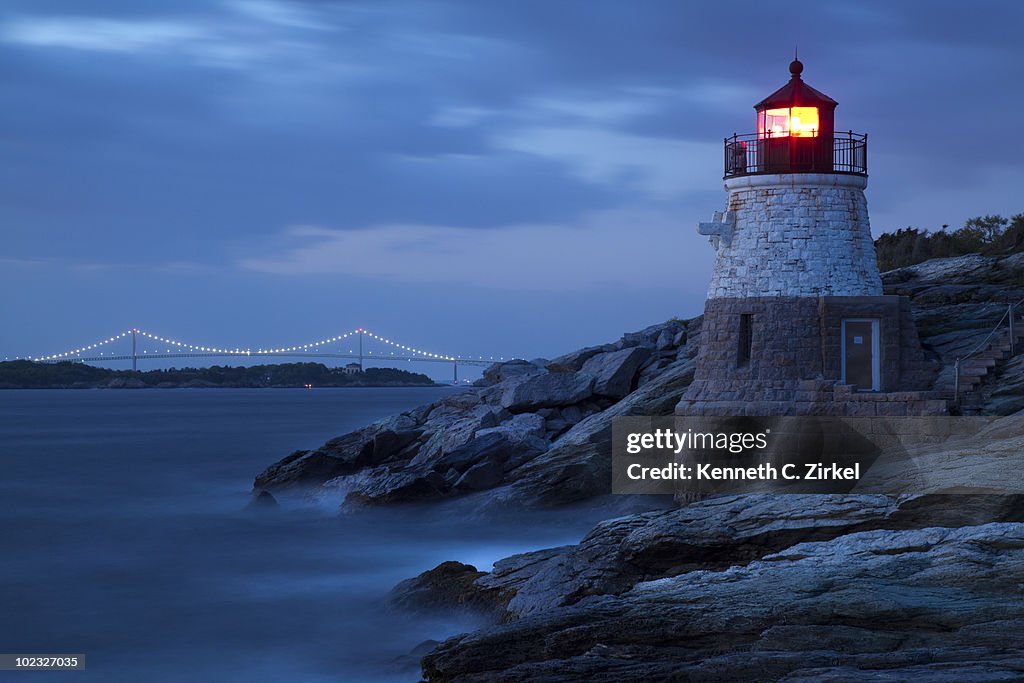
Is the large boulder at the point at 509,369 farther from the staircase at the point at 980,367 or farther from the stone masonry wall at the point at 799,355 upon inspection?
the staircase at the point at 980,367

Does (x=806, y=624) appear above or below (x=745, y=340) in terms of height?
below

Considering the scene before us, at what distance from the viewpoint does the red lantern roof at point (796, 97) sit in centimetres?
1645

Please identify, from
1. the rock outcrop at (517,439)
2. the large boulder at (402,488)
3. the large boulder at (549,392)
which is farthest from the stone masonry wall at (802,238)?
the large boulder at (402,488)

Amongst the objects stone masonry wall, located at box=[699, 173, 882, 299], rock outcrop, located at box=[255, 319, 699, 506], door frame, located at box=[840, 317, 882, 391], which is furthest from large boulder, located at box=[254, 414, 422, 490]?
door frame, located at box=[840, 317, 882, 391]

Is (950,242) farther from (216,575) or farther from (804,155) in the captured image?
(216,575)

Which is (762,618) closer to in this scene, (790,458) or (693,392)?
(790,458)

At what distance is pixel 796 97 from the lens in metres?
16.5

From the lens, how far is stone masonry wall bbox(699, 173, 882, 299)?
1619cm

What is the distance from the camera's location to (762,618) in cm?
779

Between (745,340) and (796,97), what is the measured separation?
140 inches

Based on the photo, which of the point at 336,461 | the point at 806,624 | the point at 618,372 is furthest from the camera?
the point at 336,461

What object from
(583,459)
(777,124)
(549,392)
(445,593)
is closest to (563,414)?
(549,392)

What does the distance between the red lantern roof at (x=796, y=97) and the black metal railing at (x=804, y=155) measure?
17.3 inches

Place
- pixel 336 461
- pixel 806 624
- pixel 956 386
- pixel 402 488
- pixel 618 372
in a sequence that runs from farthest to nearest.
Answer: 1. pixel 336 461
2. pixel 618 372
3. pixel 402 488
4. pixel 956 386
5. pixel 806 624
